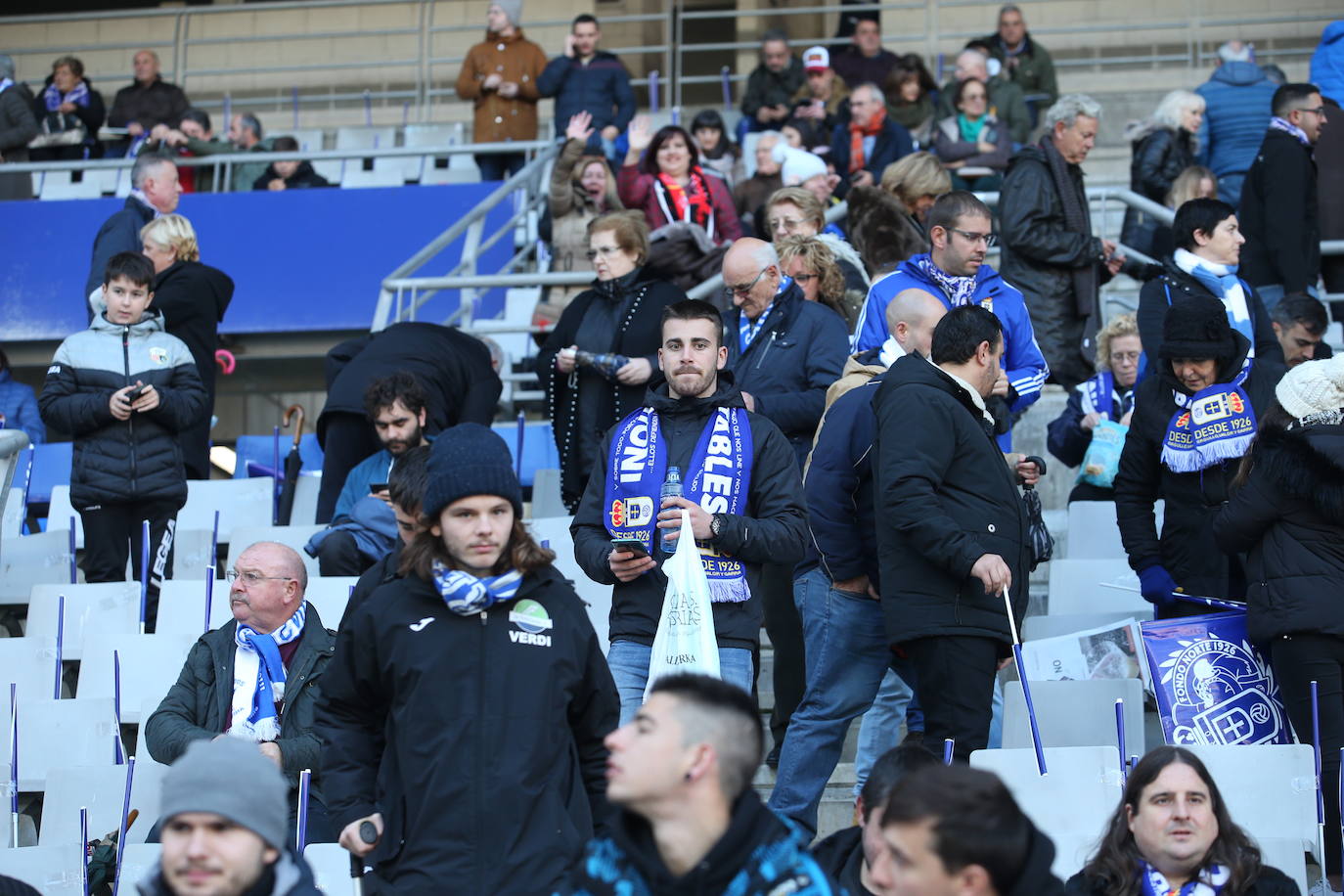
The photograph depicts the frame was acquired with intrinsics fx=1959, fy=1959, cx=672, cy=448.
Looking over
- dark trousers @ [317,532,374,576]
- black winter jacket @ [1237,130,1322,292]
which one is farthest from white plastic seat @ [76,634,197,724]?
black winter jacket @ [1237,130,1322,292]

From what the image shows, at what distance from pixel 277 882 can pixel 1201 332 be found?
3.56 meters

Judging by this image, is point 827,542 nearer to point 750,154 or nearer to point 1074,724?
point 1074,724

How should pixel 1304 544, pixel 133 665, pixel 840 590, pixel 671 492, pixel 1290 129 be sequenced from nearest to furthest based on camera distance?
pixel 671 492 → pixel 1304 544 → pixel 840 590 → pixel 133 665 → pixel 1290 129

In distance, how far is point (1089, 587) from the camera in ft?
22.2

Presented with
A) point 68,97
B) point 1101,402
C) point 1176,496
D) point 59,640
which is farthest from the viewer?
point 68,97

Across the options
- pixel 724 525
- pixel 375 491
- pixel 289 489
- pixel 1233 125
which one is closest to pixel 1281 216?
pixel 1233 125

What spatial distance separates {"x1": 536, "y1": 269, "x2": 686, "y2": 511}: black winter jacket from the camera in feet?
23.0

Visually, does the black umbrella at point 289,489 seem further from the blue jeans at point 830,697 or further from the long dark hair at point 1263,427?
the long dark hair at point 1263,427

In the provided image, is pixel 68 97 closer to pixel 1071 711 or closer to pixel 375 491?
pixel 375 491

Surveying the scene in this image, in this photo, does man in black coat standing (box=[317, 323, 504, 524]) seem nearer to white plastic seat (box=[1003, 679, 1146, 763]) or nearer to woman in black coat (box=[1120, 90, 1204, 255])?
white plastic seat (box=[1003, 679, 1146, 763])

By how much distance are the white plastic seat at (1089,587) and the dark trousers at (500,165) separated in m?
7.30

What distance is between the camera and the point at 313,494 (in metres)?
8.57

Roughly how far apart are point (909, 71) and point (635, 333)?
5.48 meters

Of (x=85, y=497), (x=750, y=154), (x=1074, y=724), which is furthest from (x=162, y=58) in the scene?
(x=1074, y=724)
